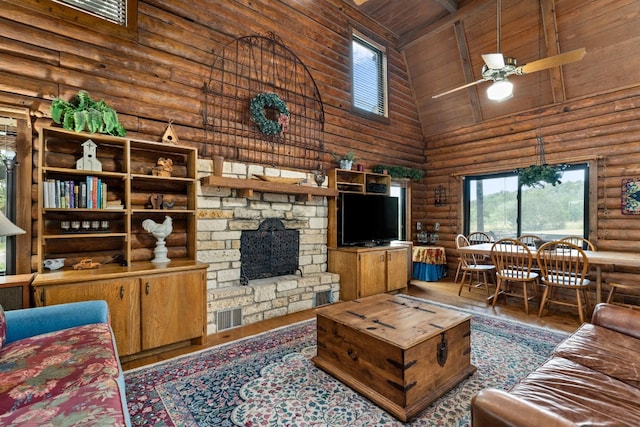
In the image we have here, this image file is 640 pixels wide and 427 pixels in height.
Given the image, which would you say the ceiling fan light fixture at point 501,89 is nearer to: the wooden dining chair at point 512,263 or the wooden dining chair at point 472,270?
the wooden dining chair at point 512,263

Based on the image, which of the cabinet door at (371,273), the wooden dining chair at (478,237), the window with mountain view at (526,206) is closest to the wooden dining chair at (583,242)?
the window with mountain view at (526,206)

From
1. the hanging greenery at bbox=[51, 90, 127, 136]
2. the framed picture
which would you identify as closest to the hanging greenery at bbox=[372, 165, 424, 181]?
the framed picture

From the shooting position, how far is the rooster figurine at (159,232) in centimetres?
317

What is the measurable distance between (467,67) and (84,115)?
5.95 meters

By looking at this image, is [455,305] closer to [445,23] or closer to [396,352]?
[396,352]

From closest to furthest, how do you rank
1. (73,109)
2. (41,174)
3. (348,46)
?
1. (41,174)
2. (73,109)
3. (348,46)

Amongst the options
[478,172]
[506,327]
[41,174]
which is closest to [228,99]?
[41,174]

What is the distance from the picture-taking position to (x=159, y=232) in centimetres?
320

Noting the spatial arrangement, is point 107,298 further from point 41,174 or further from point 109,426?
point 109,426

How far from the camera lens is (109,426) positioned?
108 cm

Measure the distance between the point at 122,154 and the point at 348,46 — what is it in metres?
4.11

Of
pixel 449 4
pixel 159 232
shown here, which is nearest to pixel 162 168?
pixel 159 232

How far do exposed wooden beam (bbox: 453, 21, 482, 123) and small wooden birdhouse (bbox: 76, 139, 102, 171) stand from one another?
5.91 metres

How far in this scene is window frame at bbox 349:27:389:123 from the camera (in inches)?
213
